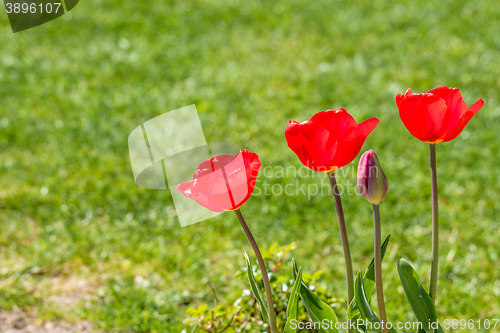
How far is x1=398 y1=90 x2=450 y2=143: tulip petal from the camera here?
45.9 inches

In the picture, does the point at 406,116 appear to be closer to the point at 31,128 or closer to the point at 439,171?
the point at 439,171

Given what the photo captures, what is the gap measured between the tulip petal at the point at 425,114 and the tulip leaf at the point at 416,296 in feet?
1.08

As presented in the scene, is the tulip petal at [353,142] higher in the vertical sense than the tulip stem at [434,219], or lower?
higher

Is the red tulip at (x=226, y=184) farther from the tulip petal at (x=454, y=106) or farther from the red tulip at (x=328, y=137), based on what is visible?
the tulip petal at (x=454, y=106)

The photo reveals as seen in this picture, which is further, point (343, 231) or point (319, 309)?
point (319, 309)

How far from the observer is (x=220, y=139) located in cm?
361

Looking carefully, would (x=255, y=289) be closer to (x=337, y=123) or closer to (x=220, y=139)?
(x=337, y=123)

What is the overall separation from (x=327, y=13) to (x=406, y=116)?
486cm

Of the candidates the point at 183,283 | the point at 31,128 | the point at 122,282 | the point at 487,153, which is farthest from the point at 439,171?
the point at 31,128

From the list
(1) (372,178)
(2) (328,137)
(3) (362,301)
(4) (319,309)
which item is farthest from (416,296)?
(2) (328,137)

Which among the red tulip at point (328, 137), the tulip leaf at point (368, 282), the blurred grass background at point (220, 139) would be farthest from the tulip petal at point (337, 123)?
the blurred grass background at point (220, 139)

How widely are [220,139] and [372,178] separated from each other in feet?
8.35

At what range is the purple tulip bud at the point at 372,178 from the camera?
1113 mm

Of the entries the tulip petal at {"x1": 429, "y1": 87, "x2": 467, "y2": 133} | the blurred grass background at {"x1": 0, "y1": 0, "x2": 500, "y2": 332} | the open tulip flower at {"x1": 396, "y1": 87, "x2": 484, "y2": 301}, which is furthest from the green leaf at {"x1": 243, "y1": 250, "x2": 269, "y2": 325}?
the blurred grass background at {"x1": 0, "y1": 0, "x2": 500, "y2": 332}
